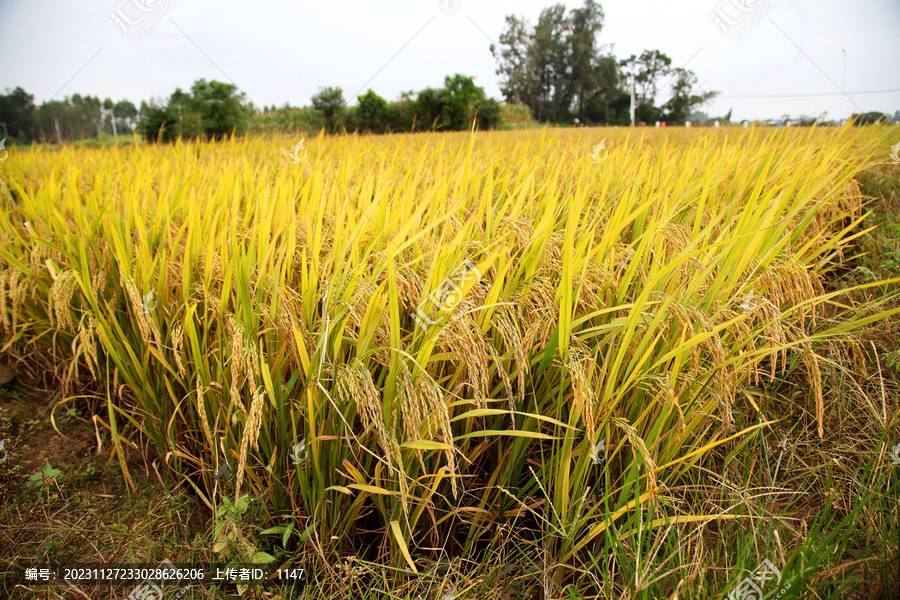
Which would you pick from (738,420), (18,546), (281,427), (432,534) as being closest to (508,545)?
(432,534)

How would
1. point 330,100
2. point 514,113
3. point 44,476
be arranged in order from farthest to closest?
point 514,113 → point 330,100 → point 44,476

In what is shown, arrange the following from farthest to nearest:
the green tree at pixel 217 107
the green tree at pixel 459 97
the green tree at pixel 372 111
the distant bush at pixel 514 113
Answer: the distant bush at pixel 514 113
the green tree at pixel 459 97
the green tree at pixel 372 111
the green tree at pixel 217 107

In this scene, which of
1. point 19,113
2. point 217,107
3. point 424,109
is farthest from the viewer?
point 424,109

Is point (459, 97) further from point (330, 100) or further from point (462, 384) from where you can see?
point (462, 384)

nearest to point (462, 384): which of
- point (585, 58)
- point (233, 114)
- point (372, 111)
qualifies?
point (233, 114)

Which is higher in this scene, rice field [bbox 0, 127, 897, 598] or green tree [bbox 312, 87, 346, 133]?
green tree [bbox 312, 87, 346, 133]

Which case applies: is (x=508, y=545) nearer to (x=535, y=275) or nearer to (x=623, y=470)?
(x=623, y=470)

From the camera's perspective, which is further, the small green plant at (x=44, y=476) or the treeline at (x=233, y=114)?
the treeline at (x=233, y=114)

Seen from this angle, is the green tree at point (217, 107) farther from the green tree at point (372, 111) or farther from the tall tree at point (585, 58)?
the tall tree at point (585, 58)

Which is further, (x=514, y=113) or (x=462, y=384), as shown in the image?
(x=514, y=113)

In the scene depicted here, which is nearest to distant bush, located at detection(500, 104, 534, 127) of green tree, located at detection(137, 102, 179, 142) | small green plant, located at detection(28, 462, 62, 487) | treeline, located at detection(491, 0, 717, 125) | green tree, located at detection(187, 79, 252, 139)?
treeline, located at detection(491, 0, 717, 125)

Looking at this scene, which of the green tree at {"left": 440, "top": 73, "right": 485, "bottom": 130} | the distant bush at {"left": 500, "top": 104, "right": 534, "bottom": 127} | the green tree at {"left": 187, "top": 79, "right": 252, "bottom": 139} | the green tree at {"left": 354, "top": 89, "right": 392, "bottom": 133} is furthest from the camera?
the distant bush at {"left": 500, "top": 104, "right": 534, "bottom": 127}

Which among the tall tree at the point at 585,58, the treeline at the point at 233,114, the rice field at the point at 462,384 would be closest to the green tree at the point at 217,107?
the treeline at the point at 233,114

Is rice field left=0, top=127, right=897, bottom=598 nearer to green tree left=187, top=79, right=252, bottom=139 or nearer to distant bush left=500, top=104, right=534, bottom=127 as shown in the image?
green tree left=187, top=79, right=252, bottom=139
